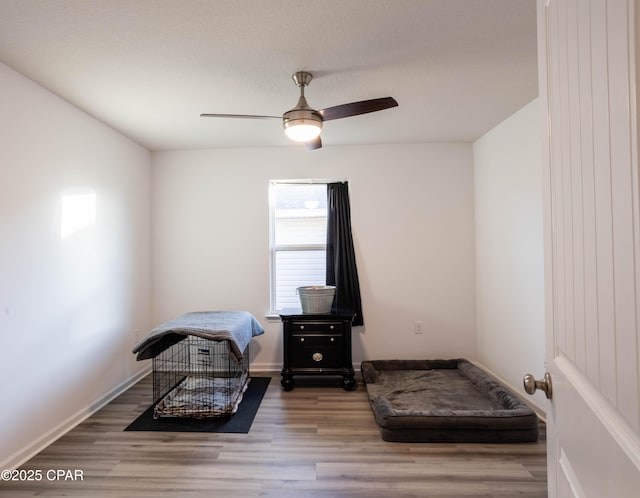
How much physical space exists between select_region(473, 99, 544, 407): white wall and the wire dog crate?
2.34 meters

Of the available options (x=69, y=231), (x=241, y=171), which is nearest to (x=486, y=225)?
(x=241, y=171)

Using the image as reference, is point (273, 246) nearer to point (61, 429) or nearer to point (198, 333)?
point (198, 333)

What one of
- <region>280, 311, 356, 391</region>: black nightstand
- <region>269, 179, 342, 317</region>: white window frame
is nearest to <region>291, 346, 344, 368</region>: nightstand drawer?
<region>280, 311, 356, 391</region>: black nightstand

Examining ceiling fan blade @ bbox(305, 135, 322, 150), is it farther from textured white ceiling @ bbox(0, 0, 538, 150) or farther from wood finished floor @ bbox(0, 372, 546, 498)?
wood finished floor @ bbox(0, 372, 546, 498)

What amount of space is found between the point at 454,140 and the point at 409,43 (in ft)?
6.39

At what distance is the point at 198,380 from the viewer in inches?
129

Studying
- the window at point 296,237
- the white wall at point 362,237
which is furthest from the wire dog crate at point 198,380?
the window at point 296,237

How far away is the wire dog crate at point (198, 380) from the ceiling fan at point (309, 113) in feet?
5.45

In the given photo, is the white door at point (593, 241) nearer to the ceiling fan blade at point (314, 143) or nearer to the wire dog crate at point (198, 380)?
the ceiling fan blade at point (314, 143)

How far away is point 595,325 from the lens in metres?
0.63

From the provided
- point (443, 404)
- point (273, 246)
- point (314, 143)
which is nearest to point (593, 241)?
point (314, 143)

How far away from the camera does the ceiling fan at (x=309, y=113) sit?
2.09 m

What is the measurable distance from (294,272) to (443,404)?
194 centimetres

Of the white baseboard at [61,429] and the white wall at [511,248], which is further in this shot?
the white wall at [511,248]
